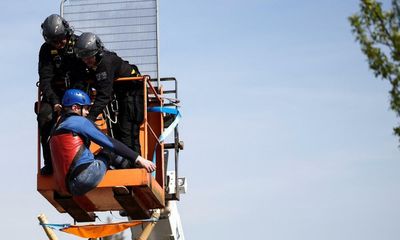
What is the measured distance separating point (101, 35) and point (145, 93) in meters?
3.35

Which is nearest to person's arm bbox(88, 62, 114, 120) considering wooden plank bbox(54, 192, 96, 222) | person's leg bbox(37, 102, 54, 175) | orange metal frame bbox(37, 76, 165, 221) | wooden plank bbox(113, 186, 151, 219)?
orange metal frame bbox(37, 76, 165, 221)

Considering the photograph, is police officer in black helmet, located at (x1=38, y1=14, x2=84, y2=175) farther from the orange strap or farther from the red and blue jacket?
the orange strap

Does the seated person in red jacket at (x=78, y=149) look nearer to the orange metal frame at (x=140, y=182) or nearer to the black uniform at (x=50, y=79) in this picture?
the orange metal frame at (x=140, y=182)

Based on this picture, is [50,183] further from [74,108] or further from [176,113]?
[176,113]

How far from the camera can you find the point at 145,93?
15.1 meters

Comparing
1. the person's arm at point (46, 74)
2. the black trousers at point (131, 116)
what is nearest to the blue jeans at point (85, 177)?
the black trousers at point (131, 116)

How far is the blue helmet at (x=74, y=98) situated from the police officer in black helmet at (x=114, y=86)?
1.62 ft

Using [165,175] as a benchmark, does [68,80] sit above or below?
above

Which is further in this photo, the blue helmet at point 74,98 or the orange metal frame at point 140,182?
the orange metal frame at point 140,182

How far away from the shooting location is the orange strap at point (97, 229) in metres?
15.5

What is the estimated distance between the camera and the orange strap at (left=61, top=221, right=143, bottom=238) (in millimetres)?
15531

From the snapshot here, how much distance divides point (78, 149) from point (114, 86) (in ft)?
6.17

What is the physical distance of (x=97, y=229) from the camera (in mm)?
15531

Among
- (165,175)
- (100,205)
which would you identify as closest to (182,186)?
(165,175)
